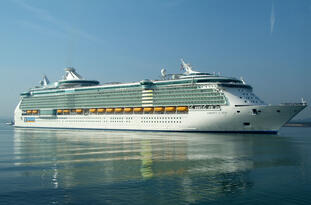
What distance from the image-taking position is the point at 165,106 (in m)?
64.9

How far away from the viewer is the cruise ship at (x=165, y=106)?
54344 millimetres

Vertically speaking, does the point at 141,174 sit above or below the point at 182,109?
below

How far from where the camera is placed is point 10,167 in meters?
25.2

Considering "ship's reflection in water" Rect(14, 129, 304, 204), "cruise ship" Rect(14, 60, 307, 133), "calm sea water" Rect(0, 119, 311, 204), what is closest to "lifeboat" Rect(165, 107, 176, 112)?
"cruise ship" Rect(14, 60, 307, 133)

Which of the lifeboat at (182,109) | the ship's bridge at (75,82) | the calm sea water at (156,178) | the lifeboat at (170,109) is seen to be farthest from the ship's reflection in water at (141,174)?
the ship's bridge at (75,82)

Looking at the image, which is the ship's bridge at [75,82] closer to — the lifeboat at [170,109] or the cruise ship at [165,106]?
the cruise ship at [165,106]

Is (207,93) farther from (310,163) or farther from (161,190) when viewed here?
(161,190)

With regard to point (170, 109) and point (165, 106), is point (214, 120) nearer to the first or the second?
point (170, 109)

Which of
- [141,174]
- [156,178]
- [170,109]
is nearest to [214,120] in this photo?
[170,109]

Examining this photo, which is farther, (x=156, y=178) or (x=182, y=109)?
(x=182, y=109)

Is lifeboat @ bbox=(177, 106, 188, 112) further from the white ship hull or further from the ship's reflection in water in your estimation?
the ship's reflection in water

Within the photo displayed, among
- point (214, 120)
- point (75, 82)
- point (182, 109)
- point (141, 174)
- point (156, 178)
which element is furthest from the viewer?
point (75, 82)

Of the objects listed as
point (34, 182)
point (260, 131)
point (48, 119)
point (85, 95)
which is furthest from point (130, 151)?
point (48, 119)

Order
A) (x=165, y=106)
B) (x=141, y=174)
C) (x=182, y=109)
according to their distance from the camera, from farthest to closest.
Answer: (x=165, y=106) < (x=182, y=109) < (x=141, y=174)
